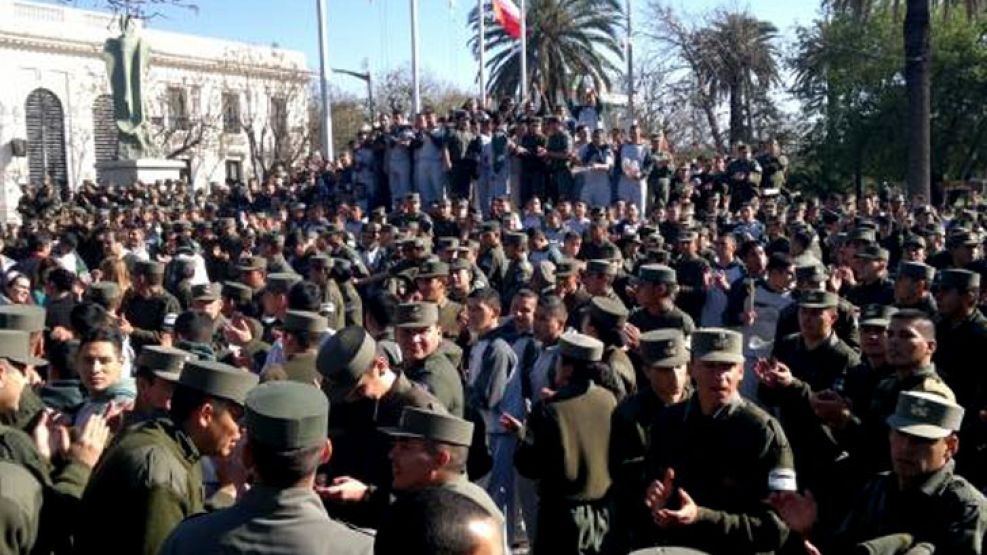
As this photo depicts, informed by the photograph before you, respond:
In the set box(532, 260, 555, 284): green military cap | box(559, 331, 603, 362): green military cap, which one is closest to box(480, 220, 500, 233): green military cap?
box(532, 260, 555, 284): green military cap

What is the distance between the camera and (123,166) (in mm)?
27969

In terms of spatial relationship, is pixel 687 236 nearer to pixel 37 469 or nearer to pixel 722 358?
pixel 722 358

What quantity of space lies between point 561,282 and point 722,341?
471 cm

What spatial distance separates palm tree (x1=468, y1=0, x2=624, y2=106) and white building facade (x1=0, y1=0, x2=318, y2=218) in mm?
14022

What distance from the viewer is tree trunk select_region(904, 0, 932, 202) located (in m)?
20.2

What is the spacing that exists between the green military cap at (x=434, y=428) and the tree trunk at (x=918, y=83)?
17770mm

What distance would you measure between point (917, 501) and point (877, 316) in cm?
261

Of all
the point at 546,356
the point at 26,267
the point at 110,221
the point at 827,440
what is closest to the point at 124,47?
the point at 110,221

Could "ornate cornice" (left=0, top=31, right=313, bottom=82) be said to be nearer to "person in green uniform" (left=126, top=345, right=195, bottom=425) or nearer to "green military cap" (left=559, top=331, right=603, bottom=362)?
"green military cap" (left=559, top=331, right=603, bottom=362)

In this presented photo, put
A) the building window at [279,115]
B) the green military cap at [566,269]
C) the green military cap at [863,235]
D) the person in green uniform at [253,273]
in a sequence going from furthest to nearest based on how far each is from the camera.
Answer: the building window at [279,115] → the green military cap at [863,235] → the person in green uniform at [253,273] → the green military cap at [566,269]

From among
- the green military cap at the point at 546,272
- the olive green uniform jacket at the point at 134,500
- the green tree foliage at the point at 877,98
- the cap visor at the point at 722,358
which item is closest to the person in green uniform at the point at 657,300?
the green military cap at the point at 546,272

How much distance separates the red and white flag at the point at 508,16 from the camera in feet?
111

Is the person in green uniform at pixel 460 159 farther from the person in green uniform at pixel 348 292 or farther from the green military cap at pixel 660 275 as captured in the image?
the green military cap at pixel 660 275

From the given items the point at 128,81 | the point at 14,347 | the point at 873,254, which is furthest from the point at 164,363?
the point at 128,81
